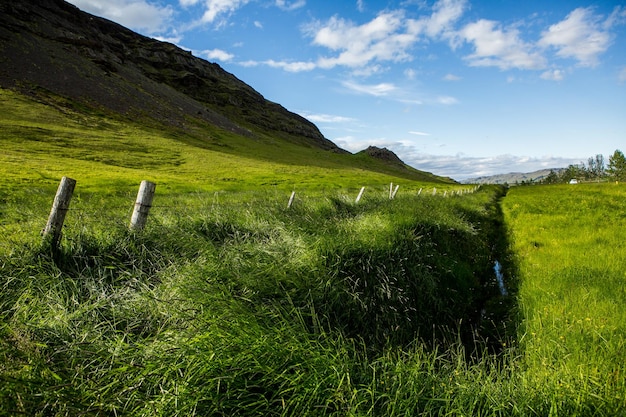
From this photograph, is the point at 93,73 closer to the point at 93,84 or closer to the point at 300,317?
the point at 93,84

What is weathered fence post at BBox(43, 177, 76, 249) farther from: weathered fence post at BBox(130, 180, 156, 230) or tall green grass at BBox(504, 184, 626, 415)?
tall green grass at BBox(504, 184, 626, 415)

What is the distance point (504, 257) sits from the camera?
543 inches

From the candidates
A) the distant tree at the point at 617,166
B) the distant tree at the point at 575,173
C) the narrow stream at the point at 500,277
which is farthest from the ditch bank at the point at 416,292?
the distant tree at the point at 575,173

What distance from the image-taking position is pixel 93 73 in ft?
310

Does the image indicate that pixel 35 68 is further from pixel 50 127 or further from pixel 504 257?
pixel 504 257

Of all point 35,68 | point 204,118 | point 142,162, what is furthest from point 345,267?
point 204,118

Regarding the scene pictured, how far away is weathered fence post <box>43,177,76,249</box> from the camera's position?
602 cm

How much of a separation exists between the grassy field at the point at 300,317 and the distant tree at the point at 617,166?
16098 centimetres

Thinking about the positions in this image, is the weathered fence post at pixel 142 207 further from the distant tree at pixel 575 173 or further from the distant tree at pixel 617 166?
the distant tree at pixel 575 173

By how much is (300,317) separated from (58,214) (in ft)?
15.4

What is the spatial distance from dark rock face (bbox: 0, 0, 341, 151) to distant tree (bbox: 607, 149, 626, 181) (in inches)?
4971

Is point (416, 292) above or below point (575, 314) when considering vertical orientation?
below

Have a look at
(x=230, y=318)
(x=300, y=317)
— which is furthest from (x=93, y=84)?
(x=300, y=317)

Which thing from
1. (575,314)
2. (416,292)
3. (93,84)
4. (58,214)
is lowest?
(416,292)
